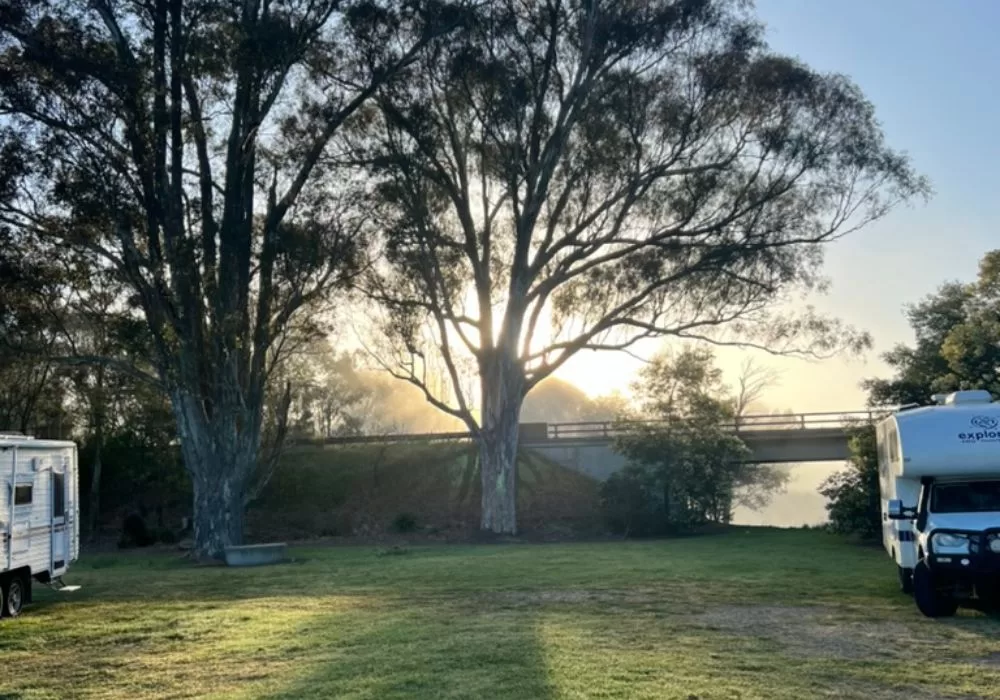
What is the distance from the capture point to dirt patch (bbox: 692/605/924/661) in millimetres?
10766

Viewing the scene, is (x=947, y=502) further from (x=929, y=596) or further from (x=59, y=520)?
(x=59, y=520)

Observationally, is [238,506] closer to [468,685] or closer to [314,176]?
[314,176]

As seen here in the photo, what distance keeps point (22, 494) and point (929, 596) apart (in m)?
13.4

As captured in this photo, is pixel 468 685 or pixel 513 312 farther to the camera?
pixel 513 312

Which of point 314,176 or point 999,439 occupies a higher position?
point 314,176

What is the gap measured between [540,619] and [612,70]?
2562cm

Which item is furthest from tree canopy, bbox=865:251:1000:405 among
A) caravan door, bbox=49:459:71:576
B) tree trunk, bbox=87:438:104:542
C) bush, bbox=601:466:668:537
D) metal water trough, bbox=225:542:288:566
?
tree trunk, bbox=87:438:104:542

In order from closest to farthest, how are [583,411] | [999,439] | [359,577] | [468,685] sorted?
[468,685] → [999,439] → [359,577] → [583,411]

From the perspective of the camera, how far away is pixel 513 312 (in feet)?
118

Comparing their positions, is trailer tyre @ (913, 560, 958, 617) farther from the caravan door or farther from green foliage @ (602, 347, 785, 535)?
green foliage @ (602, 347, 785, 535)

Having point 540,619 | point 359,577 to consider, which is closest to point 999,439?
point 540,619

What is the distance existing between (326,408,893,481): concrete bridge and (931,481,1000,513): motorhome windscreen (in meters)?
29.9

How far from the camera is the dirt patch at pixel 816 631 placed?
1077cm

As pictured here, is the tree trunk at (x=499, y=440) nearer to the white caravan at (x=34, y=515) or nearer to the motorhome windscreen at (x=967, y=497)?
the white caravan at (x=34, y=515)
